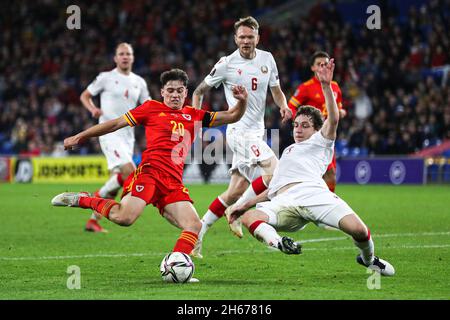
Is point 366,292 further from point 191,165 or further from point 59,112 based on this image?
point 59,112

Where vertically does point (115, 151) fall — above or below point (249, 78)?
below

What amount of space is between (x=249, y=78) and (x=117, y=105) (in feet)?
11.3

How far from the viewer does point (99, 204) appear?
26.0 ft

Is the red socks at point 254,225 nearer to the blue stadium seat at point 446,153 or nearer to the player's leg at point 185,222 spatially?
the player's leg at point 185,222

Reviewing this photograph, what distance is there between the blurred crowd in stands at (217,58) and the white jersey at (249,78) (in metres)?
13.1

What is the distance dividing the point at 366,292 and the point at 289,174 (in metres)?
1.60

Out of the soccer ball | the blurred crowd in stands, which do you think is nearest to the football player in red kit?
the soccer ball

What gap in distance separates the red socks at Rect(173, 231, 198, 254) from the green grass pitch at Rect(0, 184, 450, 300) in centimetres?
31

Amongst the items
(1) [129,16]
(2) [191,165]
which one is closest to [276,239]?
(2) [191,165]

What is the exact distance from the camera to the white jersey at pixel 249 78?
32.8 feet
